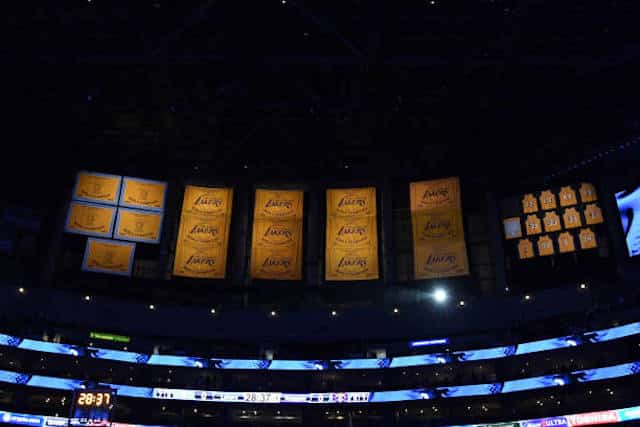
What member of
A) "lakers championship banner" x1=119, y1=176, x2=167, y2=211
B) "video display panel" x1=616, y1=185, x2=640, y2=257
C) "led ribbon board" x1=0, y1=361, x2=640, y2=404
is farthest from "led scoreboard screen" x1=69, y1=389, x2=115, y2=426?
"video display panel" x1=616, y1=185, x2=640, y2=257

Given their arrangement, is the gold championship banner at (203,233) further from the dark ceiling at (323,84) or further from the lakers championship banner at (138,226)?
the dark ceiling at (323,84)

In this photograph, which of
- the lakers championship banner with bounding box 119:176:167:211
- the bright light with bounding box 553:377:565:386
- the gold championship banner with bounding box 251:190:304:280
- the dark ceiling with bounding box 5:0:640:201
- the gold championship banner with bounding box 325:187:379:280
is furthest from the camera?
the lakers championship banner with bounding box 119:176:167:211

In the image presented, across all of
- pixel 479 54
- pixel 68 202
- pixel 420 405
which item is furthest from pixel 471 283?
pixel 68 202

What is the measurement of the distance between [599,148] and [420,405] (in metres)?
17.1

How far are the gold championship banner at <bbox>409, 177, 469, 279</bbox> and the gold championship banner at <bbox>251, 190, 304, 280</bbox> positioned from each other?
21.2 ft

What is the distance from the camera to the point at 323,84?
3200cm

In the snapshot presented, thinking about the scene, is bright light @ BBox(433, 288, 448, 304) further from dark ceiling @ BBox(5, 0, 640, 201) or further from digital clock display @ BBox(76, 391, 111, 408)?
digital clock display @ BBox(76, 391, 111, 408)

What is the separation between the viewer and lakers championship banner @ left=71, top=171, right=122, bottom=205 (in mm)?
33219

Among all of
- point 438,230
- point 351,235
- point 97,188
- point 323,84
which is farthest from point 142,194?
point 438,230

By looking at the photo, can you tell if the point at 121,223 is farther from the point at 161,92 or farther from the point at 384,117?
the point at 384,117

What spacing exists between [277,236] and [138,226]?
7.66m

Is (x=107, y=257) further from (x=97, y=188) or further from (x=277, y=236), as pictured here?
(x=277, y=236)

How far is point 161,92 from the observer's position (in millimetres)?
31891

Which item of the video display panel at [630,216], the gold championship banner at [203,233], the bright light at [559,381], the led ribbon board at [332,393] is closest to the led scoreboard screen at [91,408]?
the led ribbon board at [332,393]
